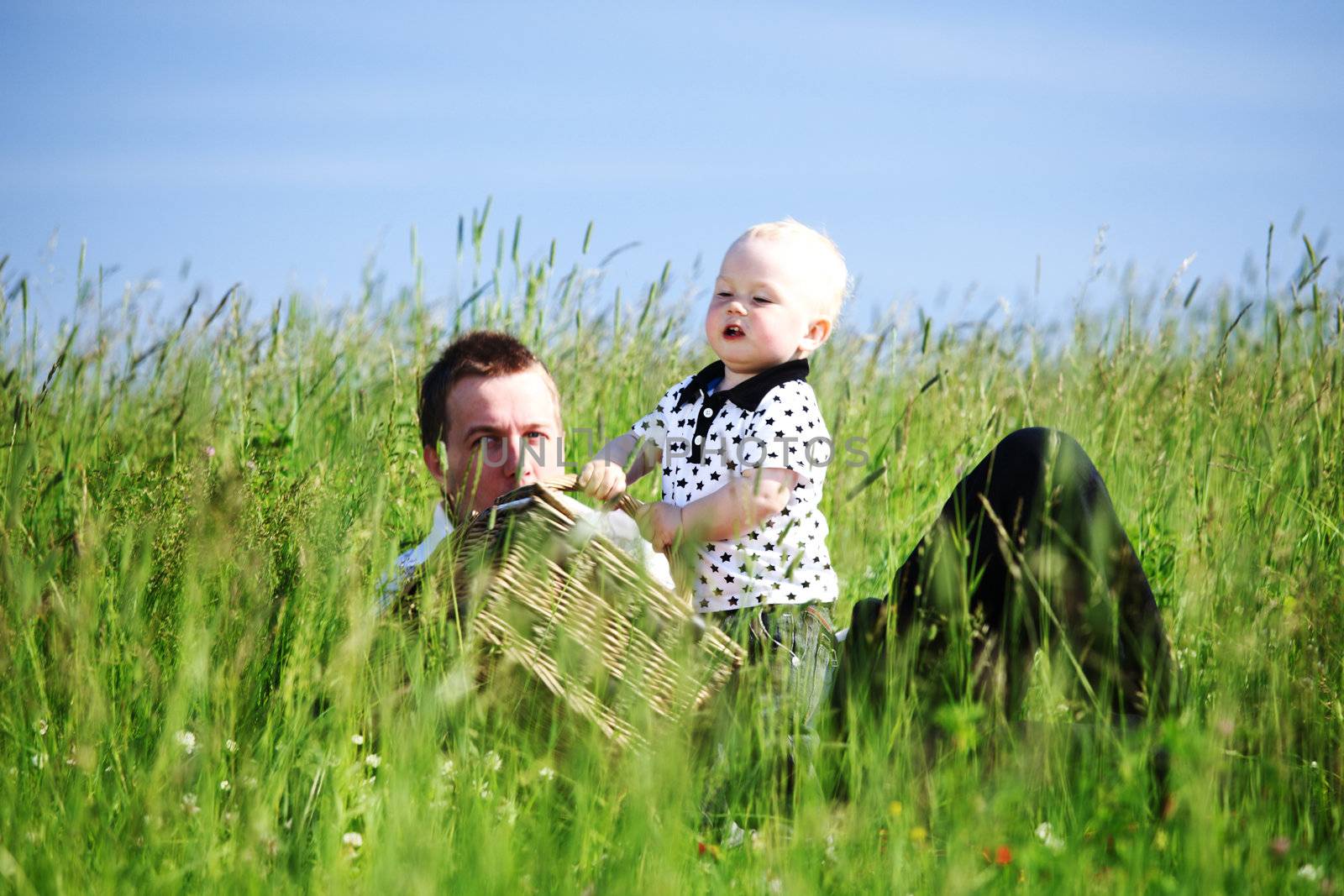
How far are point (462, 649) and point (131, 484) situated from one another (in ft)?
3.39

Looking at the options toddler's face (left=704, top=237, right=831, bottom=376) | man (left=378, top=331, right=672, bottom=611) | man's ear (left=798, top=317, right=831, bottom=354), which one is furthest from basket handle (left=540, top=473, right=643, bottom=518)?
man's ear (left=798, top=317, right=831, bottom=354)

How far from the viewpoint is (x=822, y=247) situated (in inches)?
98.8

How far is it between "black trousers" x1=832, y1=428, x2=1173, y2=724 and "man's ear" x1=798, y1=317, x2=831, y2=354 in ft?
1.72

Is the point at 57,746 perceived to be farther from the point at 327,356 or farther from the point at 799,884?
the point at 327,356

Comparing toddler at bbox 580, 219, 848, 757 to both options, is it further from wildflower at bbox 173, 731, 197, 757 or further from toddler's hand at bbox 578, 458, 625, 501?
wildflower at bbox 173, 731, 197, 757

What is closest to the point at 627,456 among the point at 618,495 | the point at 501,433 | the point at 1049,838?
the point at 501,433

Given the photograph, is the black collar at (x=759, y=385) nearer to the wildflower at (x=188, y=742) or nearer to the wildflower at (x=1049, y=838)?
the wildflower at (x=1049, y=838)

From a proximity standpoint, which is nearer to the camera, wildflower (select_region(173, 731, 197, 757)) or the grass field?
the grass field

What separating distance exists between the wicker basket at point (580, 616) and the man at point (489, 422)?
471mm

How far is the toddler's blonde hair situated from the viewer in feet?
8.13

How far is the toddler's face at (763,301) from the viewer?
7.93 ft

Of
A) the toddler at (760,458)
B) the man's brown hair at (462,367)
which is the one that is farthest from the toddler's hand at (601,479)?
the man's brown hair at (462,367)

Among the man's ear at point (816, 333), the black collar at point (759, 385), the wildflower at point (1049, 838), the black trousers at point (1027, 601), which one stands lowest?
the wildflower at point (1049, 838)

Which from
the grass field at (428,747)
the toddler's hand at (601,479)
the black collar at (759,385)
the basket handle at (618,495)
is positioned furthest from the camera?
the black collar at (759,385)
